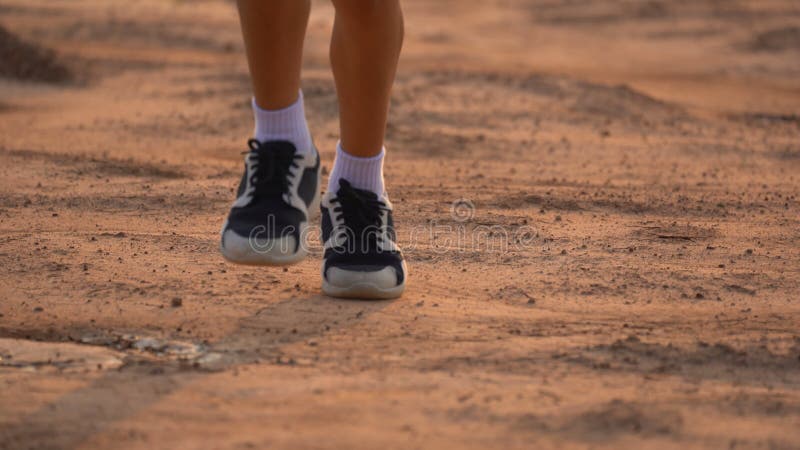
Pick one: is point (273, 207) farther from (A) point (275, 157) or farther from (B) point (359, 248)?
(B) point (359, 248)

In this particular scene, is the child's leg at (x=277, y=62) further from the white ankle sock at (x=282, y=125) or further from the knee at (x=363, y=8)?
the knee at (x=363, y=8)

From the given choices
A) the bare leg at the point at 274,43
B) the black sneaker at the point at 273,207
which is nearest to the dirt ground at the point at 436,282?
the black sneaker at the point at 273,207

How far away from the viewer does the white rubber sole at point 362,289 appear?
117 inches

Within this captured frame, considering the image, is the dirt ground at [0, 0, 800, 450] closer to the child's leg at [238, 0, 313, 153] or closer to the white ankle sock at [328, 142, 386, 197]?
the white ankle sock at [328, 142, 386, 197]

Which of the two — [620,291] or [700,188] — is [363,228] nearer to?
[620,291]

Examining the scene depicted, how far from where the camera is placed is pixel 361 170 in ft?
10.2

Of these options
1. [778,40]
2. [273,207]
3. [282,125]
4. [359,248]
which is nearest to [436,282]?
[359,248]

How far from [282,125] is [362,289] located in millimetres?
559

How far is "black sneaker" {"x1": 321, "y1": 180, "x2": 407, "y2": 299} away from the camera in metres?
2.99

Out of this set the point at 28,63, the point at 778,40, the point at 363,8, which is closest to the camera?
the point at 363,8

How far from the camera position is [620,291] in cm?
314

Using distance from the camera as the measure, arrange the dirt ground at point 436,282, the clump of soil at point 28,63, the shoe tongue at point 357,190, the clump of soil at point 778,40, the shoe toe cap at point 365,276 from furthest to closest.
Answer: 1. the clump of soil at point 778,40
2. the clump of soil at point 28,63
3. the shoe tongue at point 357,190
4. the shoe toe cap at point 365,276
5. the dirt ground at point 436,282

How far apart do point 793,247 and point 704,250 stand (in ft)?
1.06

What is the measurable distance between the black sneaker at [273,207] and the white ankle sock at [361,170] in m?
0.12
